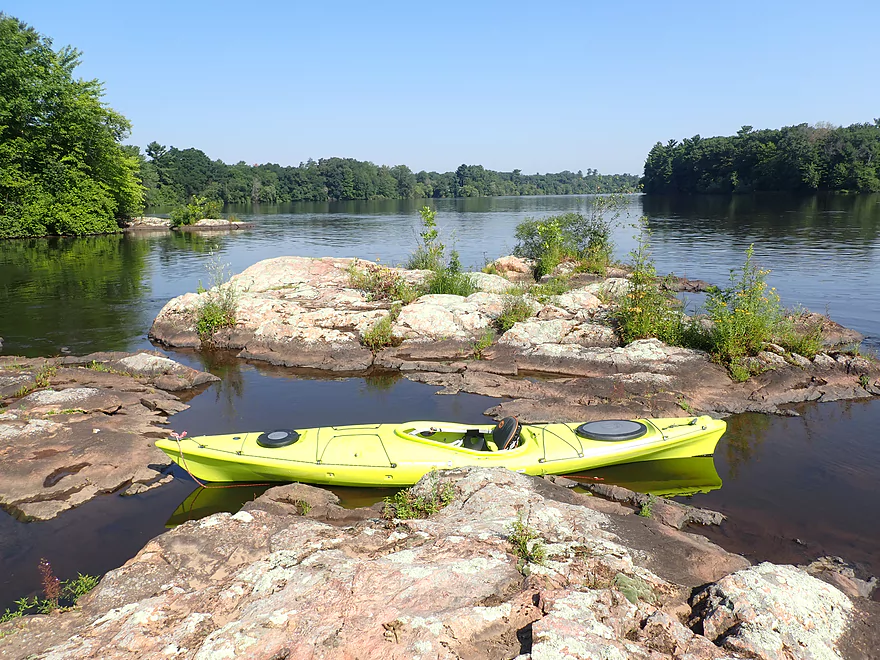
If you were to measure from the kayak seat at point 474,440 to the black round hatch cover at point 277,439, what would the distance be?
2.15 m

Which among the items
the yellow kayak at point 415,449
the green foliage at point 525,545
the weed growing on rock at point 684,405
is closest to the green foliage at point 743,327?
the weed growing on rock at point 684,405

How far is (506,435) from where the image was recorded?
23.6ft

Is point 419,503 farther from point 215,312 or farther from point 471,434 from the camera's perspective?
point 215,312

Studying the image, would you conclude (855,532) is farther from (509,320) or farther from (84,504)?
(84,504)

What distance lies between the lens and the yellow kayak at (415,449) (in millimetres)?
Result: 6965

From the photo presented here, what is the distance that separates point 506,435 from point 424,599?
3.31 m

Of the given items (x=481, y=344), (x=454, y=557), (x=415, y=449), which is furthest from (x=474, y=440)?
(x=481, y=344)

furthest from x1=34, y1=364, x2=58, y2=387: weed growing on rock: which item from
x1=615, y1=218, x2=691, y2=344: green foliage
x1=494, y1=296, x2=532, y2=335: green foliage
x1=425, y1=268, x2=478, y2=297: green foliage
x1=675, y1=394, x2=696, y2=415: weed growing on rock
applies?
x1=615, y1=218, x2=691, y2=344: green foliage

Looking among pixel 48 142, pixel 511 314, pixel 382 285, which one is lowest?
pixel 511 314

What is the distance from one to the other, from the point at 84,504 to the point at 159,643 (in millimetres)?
3647

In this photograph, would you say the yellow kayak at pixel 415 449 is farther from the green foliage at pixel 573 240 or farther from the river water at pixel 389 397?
the green foliage at pixel 573 240

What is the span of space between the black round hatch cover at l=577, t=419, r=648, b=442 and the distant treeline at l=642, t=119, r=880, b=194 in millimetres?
59975

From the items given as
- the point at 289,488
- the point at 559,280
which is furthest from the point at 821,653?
the point at 559,280

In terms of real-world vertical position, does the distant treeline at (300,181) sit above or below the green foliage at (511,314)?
above
